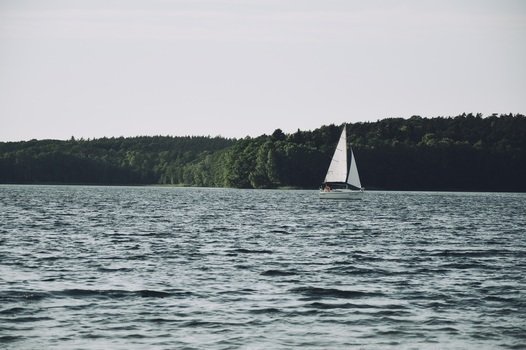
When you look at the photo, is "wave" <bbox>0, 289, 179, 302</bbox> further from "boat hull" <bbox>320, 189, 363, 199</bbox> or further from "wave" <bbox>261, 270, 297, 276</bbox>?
"boat hull" <bbox>320, 189, 363, 199</bbox>

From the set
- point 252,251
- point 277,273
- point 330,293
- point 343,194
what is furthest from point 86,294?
point 343,194

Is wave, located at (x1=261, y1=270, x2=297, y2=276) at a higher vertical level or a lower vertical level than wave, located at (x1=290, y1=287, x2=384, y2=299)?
higher

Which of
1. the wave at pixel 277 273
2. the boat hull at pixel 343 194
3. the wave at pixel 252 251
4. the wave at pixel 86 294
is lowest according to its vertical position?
the wave at pixel 86 294

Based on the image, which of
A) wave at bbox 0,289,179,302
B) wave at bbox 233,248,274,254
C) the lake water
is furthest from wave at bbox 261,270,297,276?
wave at bbox 233,248,274,254

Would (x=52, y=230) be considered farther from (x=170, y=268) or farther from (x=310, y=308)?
(x=310, y=308)

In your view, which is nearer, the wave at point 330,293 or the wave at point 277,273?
the wave at point 330,293

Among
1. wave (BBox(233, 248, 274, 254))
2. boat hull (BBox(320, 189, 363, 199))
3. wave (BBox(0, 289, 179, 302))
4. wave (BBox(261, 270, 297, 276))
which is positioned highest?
boat hull (BBox(320, 189, 363, 199))

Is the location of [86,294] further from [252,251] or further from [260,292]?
[252,251]

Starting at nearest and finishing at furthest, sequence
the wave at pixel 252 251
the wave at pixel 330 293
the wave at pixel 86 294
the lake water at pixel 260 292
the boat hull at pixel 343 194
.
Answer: the lake water at pixel 260 292
the wave at pixel 86 294
the wave at pixel 330 293
the wave at pixel 252 251
the boat hull at pixel 343 194

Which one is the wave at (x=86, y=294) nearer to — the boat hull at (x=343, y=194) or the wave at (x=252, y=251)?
the wave at (x=252, y=251)

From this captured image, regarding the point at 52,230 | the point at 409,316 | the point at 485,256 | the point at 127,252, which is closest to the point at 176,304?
the point at 409,316

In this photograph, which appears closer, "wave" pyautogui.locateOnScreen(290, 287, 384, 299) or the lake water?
the lake water

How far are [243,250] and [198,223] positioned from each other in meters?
28.5

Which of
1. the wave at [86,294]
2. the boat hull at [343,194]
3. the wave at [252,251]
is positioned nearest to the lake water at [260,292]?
the wave at [86,294]
